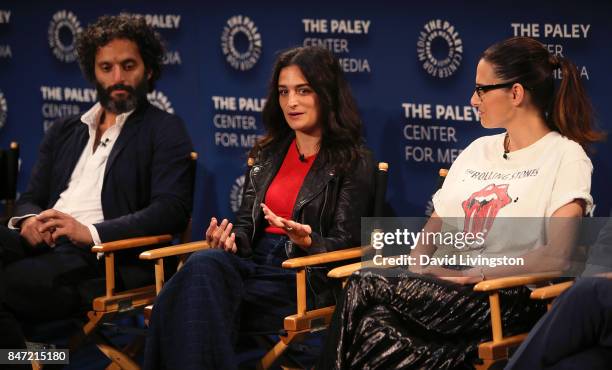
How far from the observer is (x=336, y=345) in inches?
161

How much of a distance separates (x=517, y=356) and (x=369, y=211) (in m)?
1.31

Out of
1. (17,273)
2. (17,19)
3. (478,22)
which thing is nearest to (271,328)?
(17,273)

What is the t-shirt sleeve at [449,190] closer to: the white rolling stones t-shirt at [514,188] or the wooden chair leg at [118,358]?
the white rolling stones t-shirt at [514,188]

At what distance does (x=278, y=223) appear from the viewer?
445 cm

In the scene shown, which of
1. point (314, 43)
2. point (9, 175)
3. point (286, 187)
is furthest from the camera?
point (9, 175)

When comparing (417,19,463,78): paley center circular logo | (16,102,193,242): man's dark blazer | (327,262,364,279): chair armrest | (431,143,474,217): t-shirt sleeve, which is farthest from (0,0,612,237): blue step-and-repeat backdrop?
(327,262,364,279): chair armrest

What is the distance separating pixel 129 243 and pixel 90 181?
1.91 feet

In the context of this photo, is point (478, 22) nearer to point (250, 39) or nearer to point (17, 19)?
point (250, 39)

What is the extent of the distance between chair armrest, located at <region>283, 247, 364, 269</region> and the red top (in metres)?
0.37

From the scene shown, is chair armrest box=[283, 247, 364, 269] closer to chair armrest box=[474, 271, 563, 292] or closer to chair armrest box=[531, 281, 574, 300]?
chair armrest box=[474, 271, 563, 292]

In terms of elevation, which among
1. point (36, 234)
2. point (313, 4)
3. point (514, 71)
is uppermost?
point (313, 4)

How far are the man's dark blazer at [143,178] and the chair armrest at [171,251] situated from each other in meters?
0.22

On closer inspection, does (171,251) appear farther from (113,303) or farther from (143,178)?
(143,178)

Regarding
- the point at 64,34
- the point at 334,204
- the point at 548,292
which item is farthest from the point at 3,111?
the point at 548,292
